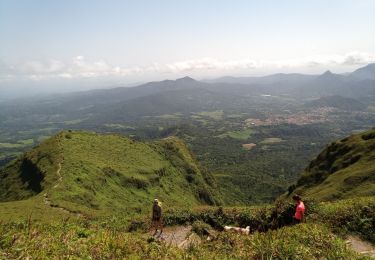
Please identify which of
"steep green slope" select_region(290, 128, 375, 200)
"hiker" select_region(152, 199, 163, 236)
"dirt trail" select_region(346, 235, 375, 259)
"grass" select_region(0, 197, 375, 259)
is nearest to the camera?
"grass" select_region(0, 197, 375, 259)

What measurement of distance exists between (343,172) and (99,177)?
5062cm

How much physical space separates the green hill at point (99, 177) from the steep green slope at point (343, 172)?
3284cm

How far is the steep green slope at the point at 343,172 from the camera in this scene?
4988cm

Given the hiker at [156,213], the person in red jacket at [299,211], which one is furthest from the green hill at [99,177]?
the person in red jacket at [299,211]

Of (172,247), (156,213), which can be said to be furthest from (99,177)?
(172,247)

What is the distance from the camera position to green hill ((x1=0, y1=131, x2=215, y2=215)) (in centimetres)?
5925

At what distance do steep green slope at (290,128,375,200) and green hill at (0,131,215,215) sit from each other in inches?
1293

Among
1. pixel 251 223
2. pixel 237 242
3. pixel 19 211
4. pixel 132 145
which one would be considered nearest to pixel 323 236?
pixel 237 242

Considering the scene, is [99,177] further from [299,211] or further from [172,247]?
[172,247]

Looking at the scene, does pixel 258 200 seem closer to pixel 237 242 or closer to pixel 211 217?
pixel 211 217

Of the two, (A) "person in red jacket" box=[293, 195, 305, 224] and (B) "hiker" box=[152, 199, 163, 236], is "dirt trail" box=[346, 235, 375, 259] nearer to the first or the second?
(A) "person in red jacket" box=[293, 195, 305, 224]

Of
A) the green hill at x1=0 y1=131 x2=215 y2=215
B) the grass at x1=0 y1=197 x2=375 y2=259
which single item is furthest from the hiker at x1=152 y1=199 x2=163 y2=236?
the green hill at x1=0 y1=131 x2=215 y2=215

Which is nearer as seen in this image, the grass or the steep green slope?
the grass

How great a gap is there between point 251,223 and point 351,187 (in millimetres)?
31774
